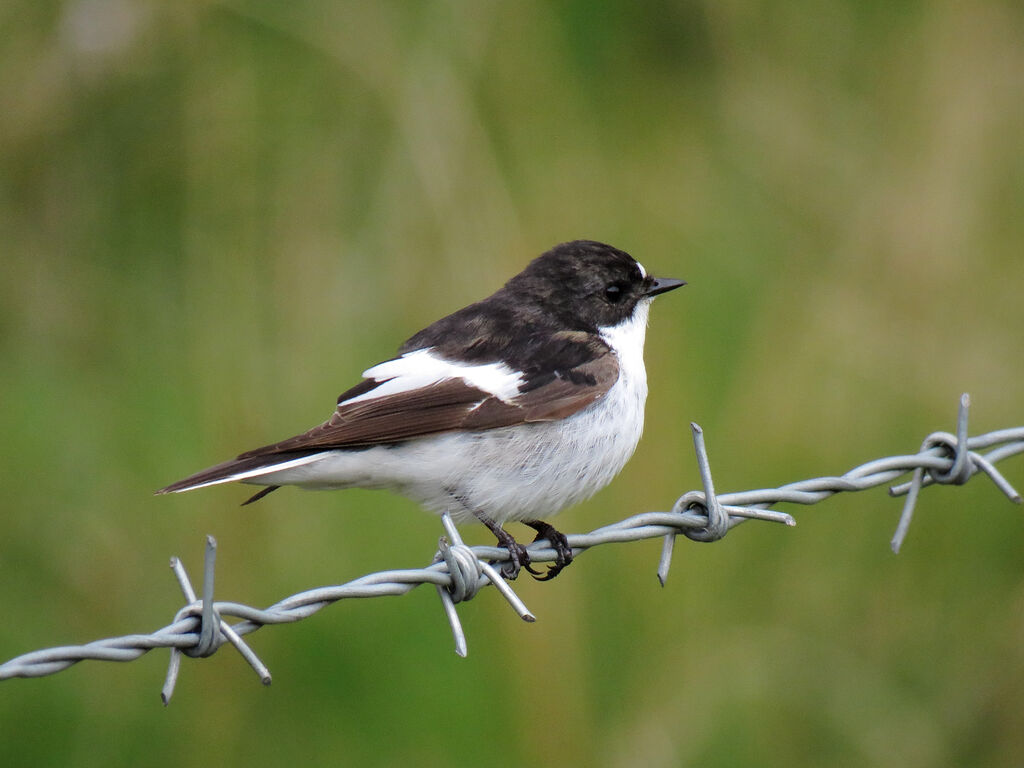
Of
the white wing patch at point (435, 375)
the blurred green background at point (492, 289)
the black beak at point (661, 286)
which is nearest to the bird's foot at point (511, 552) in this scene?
the white wing patch at point (435, 375)

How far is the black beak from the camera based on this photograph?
3.88 meters

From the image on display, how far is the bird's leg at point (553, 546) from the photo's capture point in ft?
10.3

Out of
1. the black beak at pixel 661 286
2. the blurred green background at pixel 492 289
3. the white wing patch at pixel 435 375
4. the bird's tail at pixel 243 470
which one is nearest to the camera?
the bird's tail at pixel 243 470

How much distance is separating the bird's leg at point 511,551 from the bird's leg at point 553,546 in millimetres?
47

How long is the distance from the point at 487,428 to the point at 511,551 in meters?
0.40

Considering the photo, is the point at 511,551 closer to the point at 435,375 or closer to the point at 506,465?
the point at 506,465

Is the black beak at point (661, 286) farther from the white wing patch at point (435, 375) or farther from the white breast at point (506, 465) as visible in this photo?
the white wing patch at point (435, 375)

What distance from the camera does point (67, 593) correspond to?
12.6 ft

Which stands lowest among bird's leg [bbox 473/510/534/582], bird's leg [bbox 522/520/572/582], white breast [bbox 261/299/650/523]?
bird's leg [bbox 522/520/572/582]

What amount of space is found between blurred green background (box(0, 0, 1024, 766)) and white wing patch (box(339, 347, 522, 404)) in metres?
0.79

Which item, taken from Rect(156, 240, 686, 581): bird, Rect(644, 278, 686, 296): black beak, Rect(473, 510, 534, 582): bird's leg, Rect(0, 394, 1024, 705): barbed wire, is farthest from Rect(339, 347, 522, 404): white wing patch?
Rect(644, 278, 686, 296): black beak

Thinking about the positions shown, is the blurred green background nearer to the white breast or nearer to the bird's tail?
the white breast

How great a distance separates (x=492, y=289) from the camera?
4.31 m

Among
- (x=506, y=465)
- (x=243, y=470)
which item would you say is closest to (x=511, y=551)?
(x=506, y=465)
